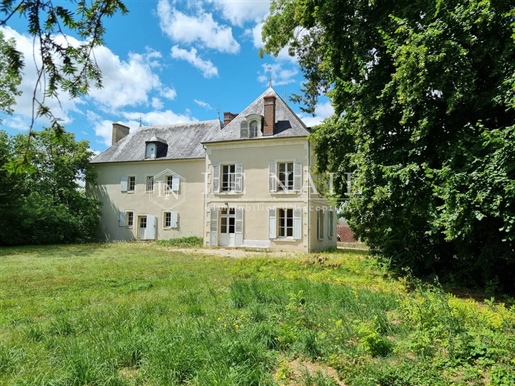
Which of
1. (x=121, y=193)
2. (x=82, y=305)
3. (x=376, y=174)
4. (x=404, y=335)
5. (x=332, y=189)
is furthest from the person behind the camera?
(x=121, y=193)

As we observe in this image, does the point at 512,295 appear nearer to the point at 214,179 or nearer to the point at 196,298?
the point at 196,298

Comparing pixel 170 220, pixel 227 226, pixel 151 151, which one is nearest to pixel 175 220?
pixel 170 220

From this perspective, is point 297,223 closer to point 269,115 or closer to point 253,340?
point 269,115

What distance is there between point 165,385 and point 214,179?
15.1 metres

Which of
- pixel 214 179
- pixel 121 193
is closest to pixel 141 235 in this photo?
pixel 121 193

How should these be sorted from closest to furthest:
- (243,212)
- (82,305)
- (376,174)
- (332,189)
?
(82,305) → (376,174) → (332,189) → (243,212)

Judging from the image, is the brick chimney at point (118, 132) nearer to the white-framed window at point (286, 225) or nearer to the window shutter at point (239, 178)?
the window shutter at point (239, 178)

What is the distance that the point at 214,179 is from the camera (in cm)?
1748

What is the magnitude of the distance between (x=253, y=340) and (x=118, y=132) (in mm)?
22561

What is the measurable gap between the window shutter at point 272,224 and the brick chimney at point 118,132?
12.9 m

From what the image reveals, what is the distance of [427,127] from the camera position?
21.0 ft

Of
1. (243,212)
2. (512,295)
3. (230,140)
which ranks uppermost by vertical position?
(230,140)

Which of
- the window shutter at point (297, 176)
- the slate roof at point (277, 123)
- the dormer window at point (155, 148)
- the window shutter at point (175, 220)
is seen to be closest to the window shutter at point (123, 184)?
the dormer window at point (155, 148)

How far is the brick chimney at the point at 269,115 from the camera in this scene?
16328 millimetres
